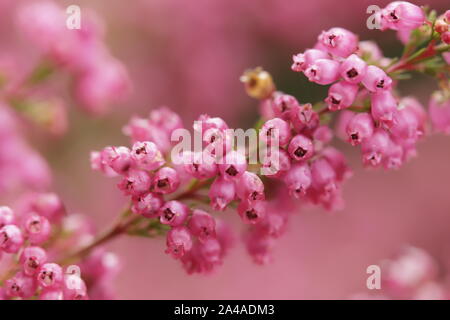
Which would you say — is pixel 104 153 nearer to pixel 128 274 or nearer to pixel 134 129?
pixel 134 129

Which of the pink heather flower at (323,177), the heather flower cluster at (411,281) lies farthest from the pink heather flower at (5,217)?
the heather flower cluster at (411,281)

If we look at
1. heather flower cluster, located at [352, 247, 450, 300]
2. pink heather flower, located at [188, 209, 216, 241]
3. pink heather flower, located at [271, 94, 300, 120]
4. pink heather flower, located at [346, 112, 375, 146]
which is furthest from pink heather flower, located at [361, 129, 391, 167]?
heather flower cluster, located at [352, 247, 450, 300]

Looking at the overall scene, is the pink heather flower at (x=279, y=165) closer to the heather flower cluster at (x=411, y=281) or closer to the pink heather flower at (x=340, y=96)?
the pink heather flower at (x=340, y=96)

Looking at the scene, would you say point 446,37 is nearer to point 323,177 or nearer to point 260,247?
point 323,177

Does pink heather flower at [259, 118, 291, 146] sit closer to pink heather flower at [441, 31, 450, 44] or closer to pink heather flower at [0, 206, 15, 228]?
pink heather flower at [441, 31, 450, 44]

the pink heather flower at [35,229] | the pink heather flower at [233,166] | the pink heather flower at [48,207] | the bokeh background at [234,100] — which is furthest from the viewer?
the bokeh background at [234,100]

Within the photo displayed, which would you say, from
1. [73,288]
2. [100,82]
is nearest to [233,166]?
[73,288]

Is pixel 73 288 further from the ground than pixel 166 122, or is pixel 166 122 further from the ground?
pixel 166 122
